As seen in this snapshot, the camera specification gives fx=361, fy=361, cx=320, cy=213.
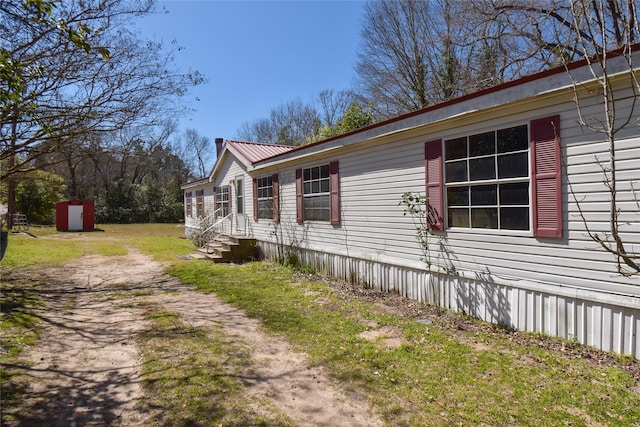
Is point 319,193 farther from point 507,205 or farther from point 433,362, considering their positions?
point 433,362

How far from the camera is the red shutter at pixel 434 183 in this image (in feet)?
18.1

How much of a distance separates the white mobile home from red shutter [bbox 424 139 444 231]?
17mm

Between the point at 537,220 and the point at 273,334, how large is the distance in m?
3.62

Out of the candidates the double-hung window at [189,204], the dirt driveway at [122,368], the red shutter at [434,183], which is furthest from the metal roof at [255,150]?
the double-hung window at [189,204]

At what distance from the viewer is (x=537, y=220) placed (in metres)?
4.36

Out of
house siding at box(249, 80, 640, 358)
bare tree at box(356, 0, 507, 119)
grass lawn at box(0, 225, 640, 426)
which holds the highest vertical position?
bare tree at box(356, 0, 507, 119)

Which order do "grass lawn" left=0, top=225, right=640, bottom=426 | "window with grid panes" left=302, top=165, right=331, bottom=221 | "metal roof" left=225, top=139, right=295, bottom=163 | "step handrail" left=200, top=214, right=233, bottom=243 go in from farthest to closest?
"step handrail" left=200, top=214, right=233, bottom=243 → "metal roof" left=225, top=139, right=295, bottom=163 → "window with grid panes" left=302, top=165, right=331, bottom=221 → "grass lawn" left=0, top=225, right=640, bottom=426

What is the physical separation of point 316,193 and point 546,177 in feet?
17.6

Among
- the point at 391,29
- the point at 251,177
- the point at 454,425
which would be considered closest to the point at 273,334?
the point at 454,425

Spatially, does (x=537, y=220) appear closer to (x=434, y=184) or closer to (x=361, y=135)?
(x=434, y=184)

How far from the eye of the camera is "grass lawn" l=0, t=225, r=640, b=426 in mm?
2926

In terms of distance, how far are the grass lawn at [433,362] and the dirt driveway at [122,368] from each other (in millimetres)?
206

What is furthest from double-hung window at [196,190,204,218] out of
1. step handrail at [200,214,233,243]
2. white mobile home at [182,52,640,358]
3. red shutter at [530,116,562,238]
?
red shutter at [530,116,562,238]

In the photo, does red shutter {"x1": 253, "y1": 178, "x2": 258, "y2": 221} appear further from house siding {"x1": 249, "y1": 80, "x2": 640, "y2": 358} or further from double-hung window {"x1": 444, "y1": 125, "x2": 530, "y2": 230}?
double-hung window {"x1": 444, "y1": 125, "x2": 530, "y2": 230}
